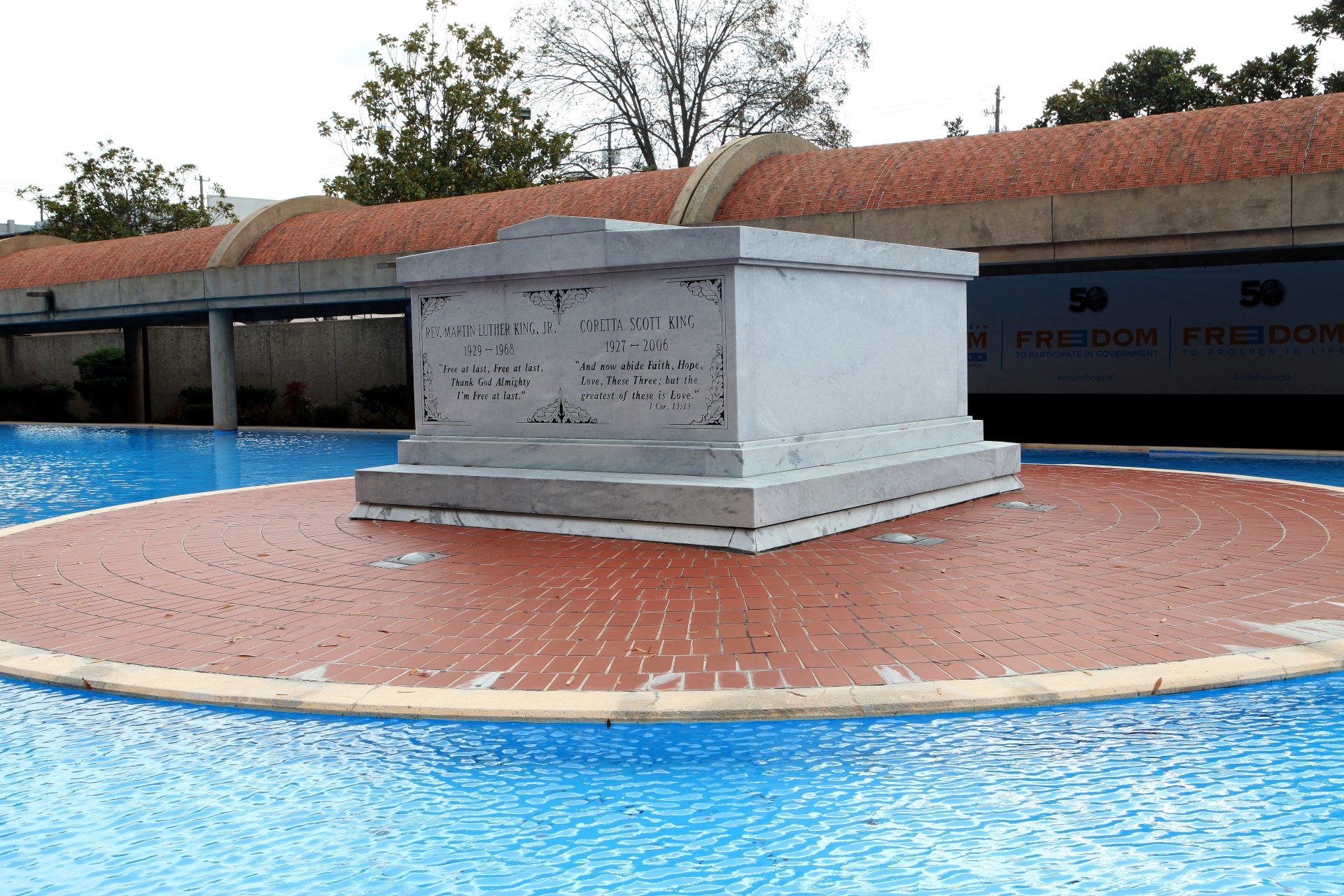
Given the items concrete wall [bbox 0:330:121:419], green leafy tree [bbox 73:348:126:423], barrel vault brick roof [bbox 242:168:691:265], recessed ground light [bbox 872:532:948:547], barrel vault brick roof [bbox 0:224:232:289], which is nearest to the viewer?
recessed ground light [bbox 872:532:948:547]

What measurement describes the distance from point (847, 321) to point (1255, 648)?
5.01 meters

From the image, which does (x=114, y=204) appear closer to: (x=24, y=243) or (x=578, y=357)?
(x=24, y=243)

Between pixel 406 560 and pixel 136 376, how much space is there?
28.2 m

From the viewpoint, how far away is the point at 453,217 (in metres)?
23.4

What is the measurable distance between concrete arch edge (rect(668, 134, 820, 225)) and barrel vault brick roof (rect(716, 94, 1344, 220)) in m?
0.23

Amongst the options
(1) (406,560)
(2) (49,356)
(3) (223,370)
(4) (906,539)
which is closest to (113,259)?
(3) (223,370)

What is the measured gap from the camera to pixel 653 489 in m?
8.52

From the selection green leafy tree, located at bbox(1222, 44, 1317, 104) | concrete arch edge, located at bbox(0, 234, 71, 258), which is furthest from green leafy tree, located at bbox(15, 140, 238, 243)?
green leafy tree, located at bbox(1222, 44, 1317, 104)

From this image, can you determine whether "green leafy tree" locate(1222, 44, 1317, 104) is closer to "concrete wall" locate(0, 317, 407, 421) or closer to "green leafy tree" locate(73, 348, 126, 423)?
"concrete wall" locate(0, 317, 407, 421)

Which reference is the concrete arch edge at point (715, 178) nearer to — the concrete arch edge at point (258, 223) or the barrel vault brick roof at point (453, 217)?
the barrel vault brick roof at point (453, 217)

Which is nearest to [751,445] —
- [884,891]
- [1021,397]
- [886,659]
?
[886,659]

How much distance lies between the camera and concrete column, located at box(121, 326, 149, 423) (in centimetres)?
3209

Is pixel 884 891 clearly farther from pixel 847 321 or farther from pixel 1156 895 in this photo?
pixel 847 321

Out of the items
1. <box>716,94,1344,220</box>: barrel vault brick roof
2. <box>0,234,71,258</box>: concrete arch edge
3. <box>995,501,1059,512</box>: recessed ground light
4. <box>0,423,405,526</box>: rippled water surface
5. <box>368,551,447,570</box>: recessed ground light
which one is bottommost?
<box>368,551,447,570</box>: recessed ground light
